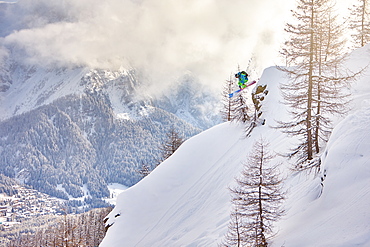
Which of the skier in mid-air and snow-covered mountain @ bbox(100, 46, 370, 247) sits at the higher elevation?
the skier in mid-air

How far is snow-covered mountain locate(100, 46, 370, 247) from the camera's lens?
9102 millimetres

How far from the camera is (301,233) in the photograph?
392 inches

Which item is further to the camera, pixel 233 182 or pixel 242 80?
pixel 242 80

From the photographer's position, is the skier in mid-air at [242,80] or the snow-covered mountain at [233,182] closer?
the snow-covered mountain at [233,182]

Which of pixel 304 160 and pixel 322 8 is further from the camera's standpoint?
pixel 304 160

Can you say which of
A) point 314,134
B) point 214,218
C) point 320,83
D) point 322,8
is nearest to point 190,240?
point 214,218

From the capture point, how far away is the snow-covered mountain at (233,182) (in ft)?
29.9

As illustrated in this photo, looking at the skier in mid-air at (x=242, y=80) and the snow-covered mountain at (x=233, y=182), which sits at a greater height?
the skier in mid-air at (x=242, y=80)

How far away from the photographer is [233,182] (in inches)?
912

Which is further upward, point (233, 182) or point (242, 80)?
point (242, 80)

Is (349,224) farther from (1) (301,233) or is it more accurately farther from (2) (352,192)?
(1) (301,233)

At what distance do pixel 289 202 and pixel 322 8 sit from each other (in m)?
11.4

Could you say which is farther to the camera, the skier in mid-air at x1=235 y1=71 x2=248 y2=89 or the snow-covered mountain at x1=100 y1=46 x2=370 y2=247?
the skier in mid-air at x1=235 y1=71 x2=248 y2=89

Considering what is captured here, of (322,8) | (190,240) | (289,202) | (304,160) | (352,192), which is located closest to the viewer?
→ (352,192)
